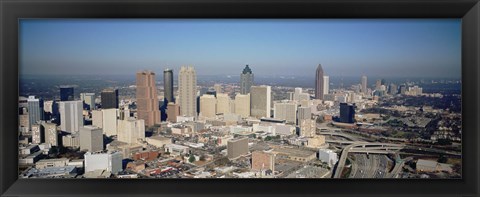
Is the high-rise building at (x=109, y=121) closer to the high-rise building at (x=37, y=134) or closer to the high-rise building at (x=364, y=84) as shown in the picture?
the high-rise building at (x=37, y=134)

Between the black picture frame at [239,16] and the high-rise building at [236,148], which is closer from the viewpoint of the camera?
the black picture frame at [239,16]

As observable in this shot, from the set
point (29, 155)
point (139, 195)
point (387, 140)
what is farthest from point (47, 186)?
point (387, 140)

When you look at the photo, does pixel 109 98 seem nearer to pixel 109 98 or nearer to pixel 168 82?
pixel 109 98

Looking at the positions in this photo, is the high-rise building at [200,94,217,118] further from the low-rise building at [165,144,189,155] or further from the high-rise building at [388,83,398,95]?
the high-rise building at [388,83,398,95]

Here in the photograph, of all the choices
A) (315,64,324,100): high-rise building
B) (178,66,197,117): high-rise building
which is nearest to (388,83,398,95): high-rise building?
(315,64,324,100): high-rise building

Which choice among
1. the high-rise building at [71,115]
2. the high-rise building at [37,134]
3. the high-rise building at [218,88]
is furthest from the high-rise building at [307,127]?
the high-rise building at [37,134]

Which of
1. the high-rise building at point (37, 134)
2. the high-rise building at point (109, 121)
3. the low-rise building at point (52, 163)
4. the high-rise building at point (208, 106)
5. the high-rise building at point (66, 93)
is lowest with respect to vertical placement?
the low-rise building at point (52, 163)
